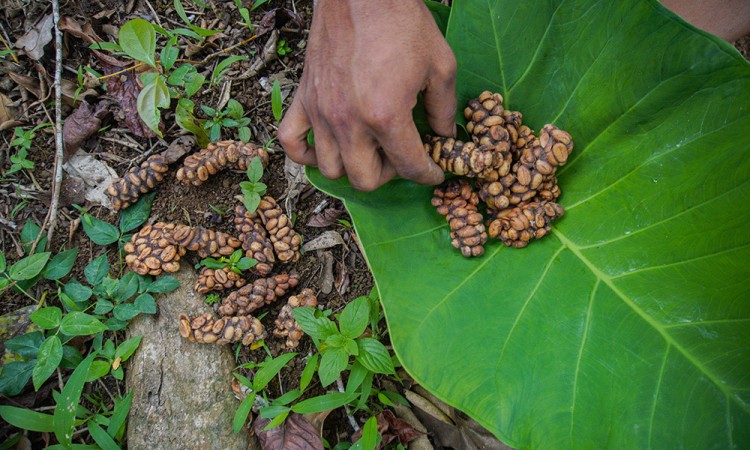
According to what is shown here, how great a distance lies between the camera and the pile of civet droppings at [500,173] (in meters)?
1.50

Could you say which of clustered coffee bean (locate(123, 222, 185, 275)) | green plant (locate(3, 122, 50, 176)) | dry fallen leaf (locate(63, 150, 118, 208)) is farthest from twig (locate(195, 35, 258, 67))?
clustered coffee bean (locate(123, 222, 185, 275))

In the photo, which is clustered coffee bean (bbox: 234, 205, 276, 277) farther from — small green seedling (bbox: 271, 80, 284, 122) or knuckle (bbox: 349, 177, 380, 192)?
knuckle (bbox: 349, 177, 380, 192)

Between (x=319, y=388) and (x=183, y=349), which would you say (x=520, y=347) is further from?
(x=183, y=349)

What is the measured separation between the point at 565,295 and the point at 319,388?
3.29 feet

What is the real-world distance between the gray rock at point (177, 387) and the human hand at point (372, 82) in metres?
0.99

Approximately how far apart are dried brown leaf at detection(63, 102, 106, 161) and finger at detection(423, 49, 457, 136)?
5.36 ft

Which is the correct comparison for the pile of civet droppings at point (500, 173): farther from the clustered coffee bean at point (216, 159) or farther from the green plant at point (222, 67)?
the green plant at point (222, 67)

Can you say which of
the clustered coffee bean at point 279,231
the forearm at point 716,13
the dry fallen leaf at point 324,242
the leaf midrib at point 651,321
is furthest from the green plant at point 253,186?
the forearm at point 716,13

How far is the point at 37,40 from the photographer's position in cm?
241

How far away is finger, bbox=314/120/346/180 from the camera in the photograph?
1.34m

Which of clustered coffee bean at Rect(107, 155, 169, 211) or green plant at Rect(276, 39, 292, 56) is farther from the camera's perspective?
green plant at Rect(276, 39, 292, 56)

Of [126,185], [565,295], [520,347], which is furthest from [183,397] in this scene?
→ [565,295]

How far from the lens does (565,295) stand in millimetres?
1515

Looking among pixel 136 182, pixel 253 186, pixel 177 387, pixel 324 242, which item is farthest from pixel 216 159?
pixel 177 387
